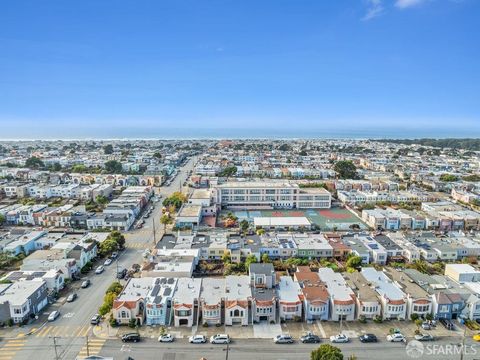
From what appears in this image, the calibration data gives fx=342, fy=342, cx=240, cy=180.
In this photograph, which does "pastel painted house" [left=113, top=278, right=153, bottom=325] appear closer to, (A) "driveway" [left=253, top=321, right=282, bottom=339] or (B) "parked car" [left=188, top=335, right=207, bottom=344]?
(B) "parked car" [left=188, top=335, right=207, bottom=344]

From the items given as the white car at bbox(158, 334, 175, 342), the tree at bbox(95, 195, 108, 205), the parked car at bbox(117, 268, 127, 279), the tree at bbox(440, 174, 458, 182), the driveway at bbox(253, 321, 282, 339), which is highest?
the tree at bbox(440, 174, 458, 182)

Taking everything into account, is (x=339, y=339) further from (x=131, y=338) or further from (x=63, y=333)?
→ (x=63, y=333)

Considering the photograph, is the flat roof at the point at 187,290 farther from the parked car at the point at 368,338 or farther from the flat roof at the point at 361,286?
the flat roof at the point at 361,286

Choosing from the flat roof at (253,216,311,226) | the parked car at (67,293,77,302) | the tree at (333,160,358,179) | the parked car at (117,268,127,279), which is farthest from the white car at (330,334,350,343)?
the tree at (333,160,358,179)

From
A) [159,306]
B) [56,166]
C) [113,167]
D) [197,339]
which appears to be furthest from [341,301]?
[56,166]

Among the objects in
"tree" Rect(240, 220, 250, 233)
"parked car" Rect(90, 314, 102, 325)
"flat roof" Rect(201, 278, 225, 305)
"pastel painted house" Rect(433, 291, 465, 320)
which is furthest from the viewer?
"tree" Rect(240, 220, 250, 233)

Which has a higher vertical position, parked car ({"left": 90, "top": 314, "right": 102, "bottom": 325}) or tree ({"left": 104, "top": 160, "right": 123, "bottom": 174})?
tree ({"left": 104, "top": 160, "right": 123, "bottom": 174})
